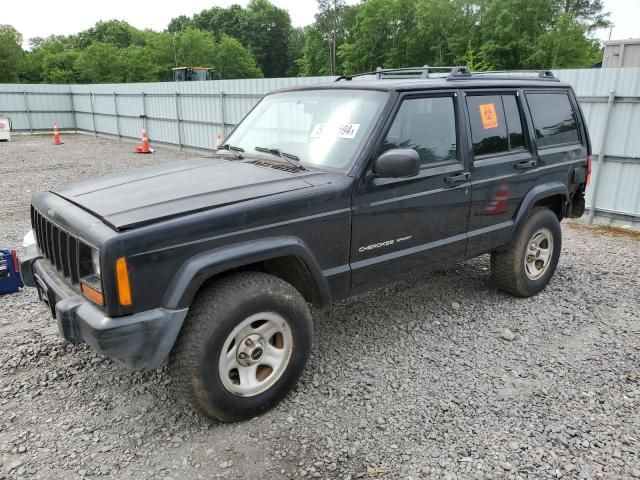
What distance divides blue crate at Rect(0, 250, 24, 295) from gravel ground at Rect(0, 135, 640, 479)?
0.12m

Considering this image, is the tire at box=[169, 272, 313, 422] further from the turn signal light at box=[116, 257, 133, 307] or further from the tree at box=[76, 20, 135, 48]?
the tree at box=[76, 20, 135, 48]

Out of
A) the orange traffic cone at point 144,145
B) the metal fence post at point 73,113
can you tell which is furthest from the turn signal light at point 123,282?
the metal fence post at point 73,113

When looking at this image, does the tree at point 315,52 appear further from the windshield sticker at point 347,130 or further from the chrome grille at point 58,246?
the chrome grille at point 58,246

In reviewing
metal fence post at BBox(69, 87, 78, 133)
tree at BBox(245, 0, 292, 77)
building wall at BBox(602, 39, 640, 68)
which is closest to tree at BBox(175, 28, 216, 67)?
tree at BBox(245, 0, 292, 77)

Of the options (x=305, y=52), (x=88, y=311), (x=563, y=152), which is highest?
(x=305, y=52)

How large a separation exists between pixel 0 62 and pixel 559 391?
64688mm

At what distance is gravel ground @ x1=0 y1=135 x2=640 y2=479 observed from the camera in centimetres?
269

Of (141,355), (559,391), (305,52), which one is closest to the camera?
(141,355)

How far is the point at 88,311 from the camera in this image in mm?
2588

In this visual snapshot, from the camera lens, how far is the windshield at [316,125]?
339 cm

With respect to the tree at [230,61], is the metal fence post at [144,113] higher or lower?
lower

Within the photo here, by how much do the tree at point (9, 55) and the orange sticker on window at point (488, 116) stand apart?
62.8 meters

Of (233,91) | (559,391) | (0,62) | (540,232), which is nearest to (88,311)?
(559,391)

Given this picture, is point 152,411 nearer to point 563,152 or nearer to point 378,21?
point 563,152
